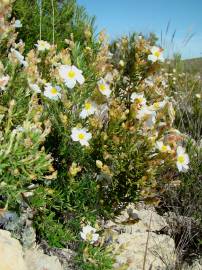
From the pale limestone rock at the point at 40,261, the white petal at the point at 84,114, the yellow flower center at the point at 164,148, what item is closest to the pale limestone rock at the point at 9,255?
the pale limestone rock at the point at 40,261

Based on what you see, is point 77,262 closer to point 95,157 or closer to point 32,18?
point 95,157

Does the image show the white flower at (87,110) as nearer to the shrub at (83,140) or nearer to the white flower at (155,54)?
the shrub at (83,140)

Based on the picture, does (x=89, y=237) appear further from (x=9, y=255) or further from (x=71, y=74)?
(x=71, y=74)

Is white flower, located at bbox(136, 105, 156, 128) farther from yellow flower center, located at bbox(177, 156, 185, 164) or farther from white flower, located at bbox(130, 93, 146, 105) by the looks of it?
yellow flower center, located at bbox(177, 156, 185, 164)

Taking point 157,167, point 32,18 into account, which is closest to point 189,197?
point 157,167

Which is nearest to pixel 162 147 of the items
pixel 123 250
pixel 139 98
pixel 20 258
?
pixel 139 98

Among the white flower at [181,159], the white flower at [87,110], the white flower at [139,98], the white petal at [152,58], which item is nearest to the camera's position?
the white flower at [87,110]
